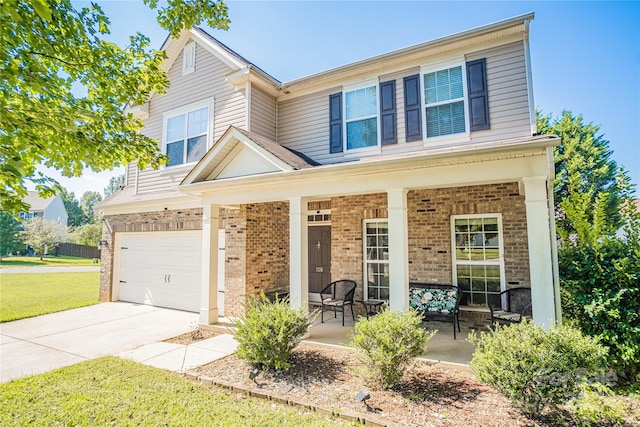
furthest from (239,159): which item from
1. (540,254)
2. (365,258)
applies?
(540,254)

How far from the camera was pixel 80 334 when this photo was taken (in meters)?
7.12

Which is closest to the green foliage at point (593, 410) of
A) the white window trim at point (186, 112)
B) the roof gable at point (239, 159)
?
the roof gable at point (239, 159)

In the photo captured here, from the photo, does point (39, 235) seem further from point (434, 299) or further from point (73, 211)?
point (434, 299)

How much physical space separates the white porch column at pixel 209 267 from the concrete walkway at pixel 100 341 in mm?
599

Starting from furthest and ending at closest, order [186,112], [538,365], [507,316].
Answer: [186,112], [507,316], [538,365]

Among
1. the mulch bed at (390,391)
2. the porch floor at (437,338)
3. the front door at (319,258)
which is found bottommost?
the mulch bed at (390,391)

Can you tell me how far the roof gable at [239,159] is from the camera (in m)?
6.65

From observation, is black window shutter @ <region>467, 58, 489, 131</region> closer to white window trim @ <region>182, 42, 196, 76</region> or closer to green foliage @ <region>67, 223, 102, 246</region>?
white window trim @ <region>182, 42, 196, 76</region>

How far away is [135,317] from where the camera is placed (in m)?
8.62

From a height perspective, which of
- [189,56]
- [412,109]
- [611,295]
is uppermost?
[189,56]

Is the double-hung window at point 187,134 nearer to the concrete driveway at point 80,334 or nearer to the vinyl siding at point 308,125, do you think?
the vinyl siding at point 308,125

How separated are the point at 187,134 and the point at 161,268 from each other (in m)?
4.12

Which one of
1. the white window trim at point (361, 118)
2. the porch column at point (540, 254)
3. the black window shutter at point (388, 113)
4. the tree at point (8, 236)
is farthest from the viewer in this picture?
the tree at point (8, 236)

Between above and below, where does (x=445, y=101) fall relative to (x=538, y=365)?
above
